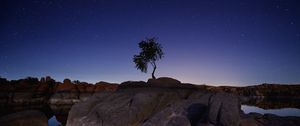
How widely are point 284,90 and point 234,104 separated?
14054cm

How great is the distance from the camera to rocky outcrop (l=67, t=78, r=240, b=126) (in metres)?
11.0

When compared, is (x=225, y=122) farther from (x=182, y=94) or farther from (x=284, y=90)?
(x=284, y=90)

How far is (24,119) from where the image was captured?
17.6m

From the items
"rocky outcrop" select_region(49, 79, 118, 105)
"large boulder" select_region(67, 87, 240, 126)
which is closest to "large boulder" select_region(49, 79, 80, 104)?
"rocky outcrop" select_region(49, 79, 118, 105)

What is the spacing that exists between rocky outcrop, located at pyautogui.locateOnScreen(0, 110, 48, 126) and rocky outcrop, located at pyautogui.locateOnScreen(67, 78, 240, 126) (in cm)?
443

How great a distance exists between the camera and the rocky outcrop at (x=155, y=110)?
10953 mm

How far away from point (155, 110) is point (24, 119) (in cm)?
1014

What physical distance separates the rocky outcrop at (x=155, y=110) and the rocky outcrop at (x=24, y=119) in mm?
4427

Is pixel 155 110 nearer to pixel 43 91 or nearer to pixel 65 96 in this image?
pixel 65 96

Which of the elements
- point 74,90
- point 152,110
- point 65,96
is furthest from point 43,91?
point 152,110

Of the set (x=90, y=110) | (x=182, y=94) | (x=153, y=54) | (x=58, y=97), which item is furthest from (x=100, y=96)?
(x=58, y=97)

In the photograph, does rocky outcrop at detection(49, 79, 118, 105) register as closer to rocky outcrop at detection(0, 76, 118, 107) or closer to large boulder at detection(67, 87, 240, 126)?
rocky outcrop at detection(0, 76, 118, 107)

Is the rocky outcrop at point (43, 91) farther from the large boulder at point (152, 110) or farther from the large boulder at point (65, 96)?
the large boulder at point (152, 110)

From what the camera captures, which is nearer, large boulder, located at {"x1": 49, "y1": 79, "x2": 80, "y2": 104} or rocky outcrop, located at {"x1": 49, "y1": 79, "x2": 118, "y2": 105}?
large boulder, located at {"x1": 49, "y1": 79, "x2": 80, "y2": 104}
